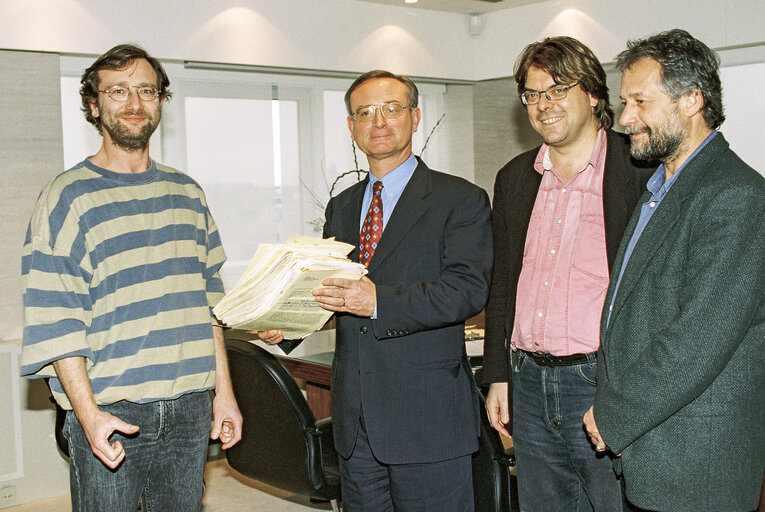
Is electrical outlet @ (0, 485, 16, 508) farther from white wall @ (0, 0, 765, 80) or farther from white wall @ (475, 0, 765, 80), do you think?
white wall @ (475, 0, 765, 80)

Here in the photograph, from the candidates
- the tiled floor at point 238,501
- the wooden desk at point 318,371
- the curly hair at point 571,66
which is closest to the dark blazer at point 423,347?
the curly hair at point 571,66

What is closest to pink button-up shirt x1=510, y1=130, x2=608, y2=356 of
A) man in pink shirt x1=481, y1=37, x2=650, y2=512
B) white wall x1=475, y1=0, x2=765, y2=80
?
man in pink shirt x1=481, y1=37, x2=650, y2=512

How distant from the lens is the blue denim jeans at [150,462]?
1.91 meters

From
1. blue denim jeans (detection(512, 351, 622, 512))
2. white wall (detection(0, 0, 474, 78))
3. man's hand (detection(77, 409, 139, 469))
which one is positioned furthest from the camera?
white wall (detection(0, 0, 474, 78))

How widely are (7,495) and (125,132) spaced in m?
2.69

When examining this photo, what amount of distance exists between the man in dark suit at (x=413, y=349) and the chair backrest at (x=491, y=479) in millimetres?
527

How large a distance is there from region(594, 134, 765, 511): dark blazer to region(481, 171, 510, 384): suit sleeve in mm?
540

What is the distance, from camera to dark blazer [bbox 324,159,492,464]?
81.3 inches

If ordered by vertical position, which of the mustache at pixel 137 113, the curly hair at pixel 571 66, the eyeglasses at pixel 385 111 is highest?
the curly hair at pixel 571 66

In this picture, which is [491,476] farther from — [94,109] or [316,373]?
[94,109]

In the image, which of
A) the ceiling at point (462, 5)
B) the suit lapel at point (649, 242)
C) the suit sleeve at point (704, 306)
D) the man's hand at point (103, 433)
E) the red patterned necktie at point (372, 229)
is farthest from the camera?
the ceiling at point (462, 5)

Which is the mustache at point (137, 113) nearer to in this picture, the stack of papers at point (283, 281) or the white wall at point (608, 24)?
the stack of papers at point (283, 281)

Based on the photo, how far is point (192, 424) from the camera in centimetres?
204

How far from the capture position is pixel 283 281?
175 cm
